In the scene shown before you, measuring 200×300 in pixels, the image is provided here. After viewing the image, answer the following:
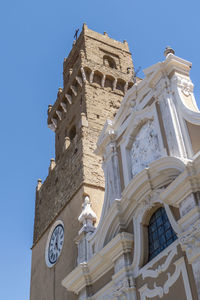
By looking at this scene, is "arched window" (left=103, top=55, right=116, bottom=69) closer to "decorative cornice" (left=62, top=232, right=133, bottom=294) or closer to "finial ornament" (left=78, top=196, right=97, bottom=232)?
"finial ornament" (left=78, top=196, right=97, bottom=232)

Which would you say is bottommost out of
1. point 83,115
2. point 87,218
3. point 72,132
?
point 87,218

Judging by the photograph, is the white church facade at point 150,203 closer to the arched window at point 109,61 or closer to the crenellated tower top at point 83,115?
the crenellated tower top at point 83,115

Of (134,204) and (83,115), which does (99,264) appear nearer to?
(134,204)

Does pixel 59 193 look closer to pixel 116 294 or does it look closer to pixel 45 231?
pixel 45 231

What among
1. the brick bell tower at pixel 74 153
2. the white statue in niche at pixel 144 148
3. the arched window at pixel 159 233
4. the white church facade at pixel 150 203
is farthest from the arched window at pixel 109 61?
the arched window at pixel 159 233

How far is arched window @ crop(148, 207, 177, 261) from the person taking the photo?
9555mm

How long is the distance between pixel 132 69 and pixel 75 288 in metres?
13.6

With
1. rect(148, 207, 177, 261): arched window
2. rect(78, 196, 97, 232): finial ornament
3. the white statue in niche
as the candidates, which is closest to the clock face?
rect(78, 196, 97, 232): finial ornament

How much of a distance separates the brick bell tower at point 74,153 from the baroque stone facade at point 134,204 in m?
0.06

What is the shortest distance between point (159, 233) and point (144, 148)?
2.65 meters

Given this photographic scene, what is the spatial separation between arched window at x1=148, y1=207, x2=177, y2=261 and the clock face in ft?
18.1

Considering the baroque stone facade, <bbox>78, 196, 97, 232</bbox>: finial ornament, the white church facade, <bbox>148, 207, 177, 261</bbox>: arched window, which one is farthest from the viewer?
<bbox>78, 196, 97, 232</bbox>: finial ornament

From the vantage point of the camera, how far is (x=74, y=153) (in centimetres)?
1692

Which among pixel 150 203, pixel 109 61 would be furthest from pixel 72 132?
pixel 150 203
